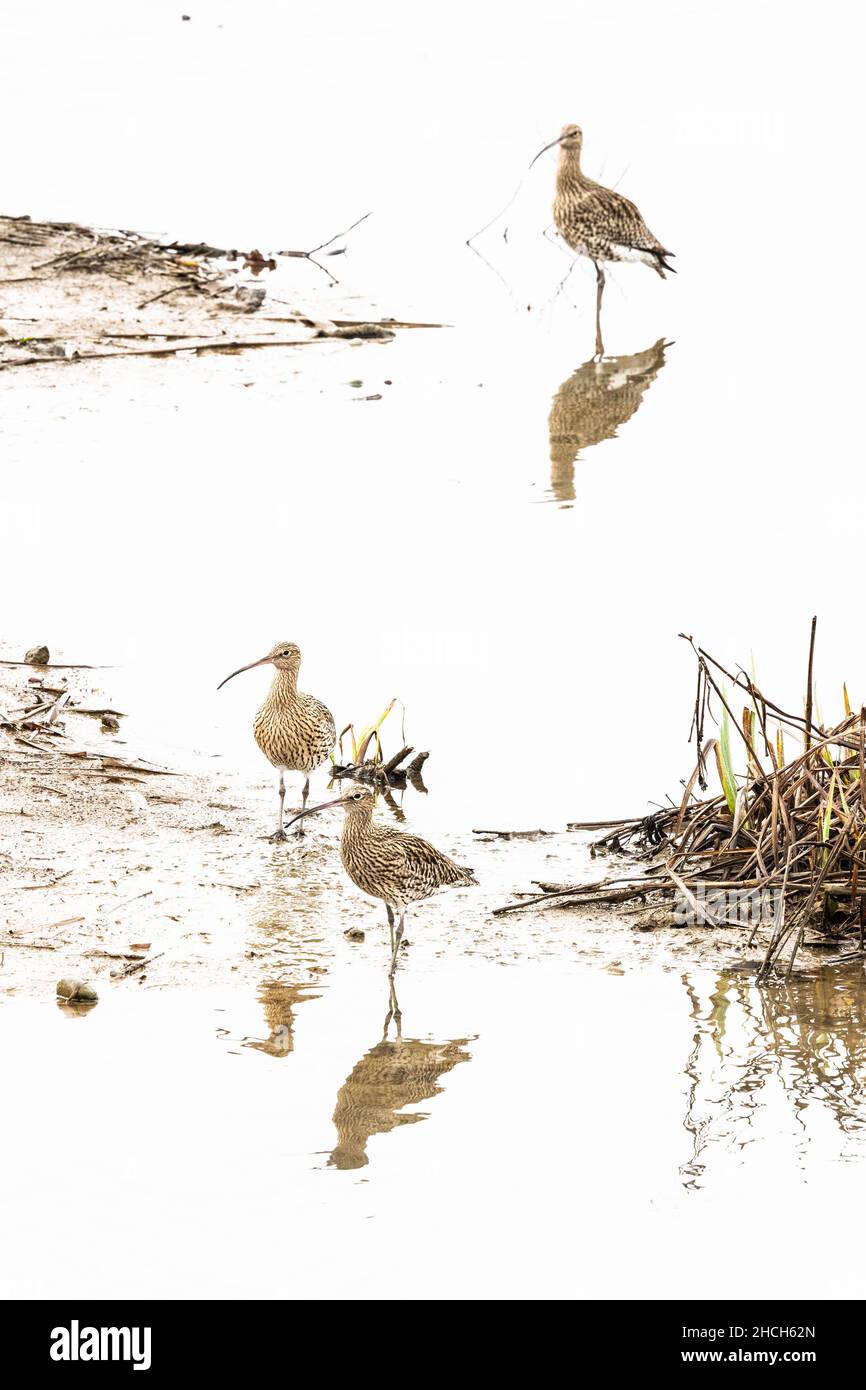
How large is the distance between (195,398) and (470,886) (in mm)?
6978

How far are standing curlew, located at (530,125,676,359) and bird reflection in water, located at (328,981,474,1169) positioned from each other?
36.5ft

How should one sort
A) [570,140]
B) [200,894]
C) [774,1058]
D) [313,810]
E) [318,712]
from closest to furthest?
[774,1058] → [200,894] → [313,810] → [318,712] → [570,140]

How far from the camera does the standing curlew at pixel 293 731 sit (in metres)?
8.84

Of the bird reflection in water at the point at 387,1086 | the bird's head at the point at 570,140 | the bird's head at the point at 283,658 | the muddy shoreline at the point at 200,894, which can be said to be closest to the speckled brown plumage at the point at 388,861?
the muddy shoreline at the point at 200,894

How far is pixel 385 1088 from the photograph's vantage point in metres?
6.30

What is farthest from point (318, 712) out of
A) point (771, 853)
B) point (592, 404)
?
point (592, 404)

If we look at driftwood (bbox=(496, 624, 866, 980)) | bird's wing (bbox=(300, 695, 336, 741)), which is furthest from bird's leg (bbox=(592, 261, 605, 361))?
driftwood (bbox=(496, 624, 866, 980))

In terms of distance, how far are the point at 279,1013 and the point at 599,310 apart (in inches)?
431

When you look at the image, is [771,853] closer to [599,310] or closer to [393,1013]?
[393,1013]

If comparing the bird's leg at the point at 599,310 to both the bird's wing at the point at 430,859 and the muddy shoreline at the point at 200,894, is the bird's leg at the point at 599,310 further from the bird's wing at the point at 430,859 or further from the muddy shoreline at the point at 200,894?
the bird's wing at the point at 430,859

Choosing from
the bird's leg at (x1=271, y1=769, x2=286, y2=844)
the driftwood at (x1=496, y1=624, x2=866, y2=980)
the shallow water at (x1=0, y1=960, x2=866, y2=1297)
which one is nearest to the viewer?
the shallow water at (x1=0, y1=960, x2=866, y2=1297)

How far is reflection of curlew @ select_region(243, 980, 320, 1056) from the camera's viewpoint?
6.55 m

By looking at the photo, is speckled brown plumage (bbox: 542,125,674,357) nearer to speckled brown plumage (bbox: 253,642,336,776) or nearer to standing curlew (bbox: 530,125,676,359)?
standing curlew (bbox: 530,125,676,359)

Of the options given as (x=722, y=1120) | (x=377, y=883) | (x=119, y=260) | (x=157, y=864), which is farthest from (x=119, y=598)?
(x=119, y=260)
